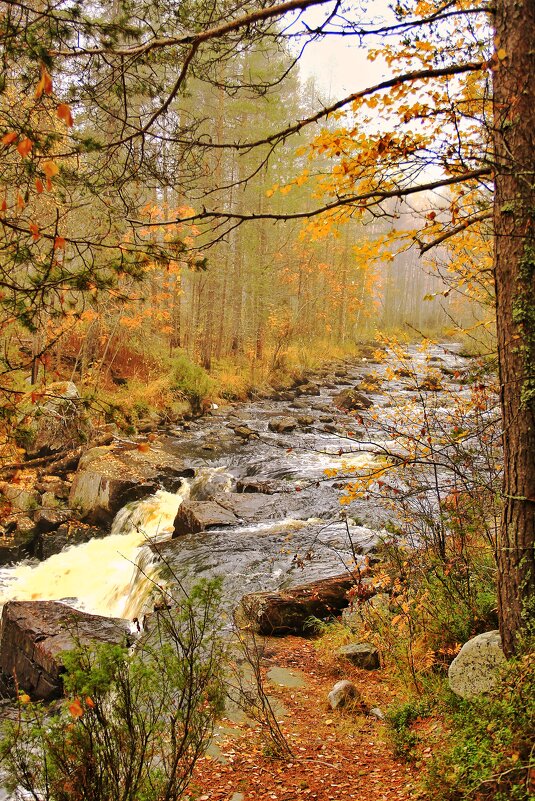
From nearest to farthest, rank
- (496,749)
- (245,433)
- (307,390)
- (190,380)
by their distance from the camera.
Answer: (496,749) → (245,433) → (190,380) → (307,390)

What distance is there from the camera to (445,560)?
5.54 metres

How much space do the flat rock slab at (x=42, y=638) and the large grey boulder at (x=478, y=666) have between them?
148 inches

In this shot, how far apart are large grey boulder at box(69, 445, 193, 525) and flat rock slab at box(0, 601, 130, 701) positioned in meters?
3.12

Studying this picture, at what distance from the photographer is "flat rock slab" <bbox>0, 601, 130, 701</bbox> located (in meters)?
6.09

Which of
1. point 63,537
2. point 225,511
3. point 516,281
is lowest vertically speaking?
point 63,537

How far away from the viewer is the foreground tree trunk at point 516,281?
3232 mm

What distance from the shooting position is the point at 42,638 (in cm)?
641

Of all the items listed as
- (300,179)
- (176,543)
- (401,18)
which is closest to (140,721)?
(300,179)

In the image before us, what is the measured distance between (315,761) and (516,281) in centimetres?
371

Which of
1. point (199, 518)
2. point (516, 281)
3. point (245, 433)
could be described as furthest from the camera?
point (245, 433)

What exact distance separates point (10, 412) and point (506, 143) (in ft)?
11.4

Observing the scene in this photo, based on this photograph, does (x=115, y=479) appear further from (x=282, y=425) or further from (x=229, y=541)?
(x=282, y=425)

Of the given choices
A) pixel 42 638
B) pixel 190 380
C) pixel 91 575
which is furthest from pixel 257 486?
pixel 190 380

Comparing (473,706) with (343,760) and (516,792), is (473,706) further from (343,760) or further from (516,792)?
(343,760)
